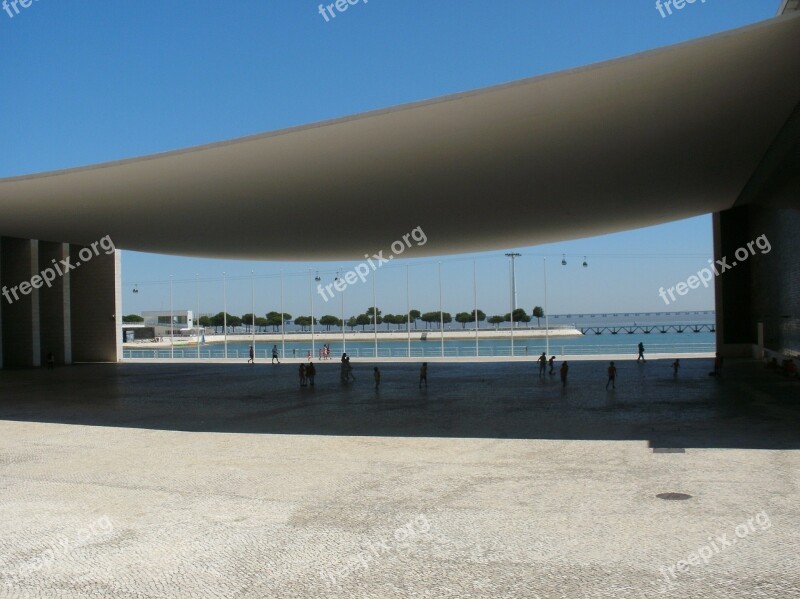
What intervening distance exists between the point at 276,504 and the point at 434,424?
18.4 feet

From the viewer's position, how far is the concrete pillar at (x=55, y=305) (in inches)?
1240

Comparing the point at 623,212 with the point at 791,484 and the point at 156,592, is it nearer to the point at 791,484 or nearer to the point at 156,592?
the point at 791,484

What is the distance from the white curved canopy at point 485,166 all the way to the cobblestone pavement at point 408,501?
519 cm

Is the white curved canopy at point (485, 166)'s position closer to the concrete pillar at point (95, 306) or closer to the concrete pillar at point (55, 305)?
the concrete pillar at point (55, 305)

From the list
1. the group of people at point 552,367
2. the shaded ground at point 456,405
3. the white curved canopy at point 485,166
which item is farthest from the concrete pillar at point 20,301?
the group of people at point 552,367

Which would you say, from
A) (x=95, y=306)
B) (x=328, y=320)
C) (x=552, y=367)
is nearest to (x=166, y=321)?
(x=328, y=320)

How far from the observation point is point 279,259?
3638 centimetres

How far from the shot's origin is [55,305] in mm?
32094

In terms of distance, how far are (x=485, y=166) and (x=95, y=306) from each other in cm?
2536

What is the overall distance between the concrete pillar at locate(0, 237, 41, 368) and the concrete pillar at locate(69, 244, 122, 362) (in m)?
3.70

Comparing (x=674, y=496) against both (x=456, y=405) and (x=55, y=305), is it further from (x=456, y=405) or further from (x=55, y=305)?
(x=55, y=305)

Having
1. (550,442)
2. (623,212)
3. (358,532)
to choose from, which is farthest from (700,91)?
(623,212)

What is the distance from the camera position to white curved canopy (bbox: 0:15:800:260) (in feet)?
35.0

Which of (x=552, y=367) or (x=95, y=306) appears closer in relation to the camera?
(x=552, y=367)
